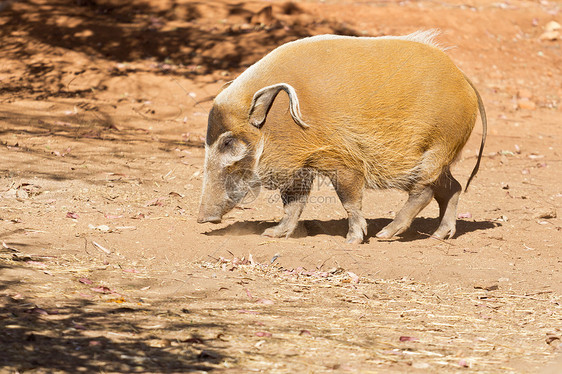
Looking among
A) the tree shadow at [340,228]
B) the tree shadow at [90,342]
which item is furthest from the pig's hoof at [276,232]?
the tree shadow at [90,342]

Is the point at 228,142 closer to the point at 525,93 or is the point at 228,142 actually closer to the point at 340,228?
the point at 340,228

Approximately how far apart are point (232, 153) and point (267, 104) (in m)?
0.51

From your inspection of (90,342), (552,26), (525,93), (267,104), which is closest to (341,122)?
(267,104)

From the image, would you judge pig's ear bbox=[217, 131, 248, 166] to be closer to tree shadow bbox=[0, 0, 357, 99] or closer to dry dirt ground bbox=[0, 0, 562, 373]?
dry dirt ground bbox=[0, 0, 562, 373]

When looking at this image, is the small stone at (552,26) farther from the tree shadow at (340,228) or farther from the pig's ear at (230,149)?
the pig's ear at (230,149)

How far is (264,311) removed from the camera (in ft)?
13.1

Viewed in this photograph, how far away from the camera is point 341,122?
5.48m

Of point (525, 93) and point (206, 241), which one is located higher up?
point (206, 241)

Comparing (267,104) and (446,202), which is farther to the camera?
(446,202)

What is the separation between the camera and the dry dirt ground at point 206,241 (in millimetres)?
3389

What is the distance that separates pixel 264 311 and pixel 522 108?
355 inches

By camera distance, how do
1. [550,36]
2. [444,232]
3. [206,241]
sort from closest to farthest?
1. [206,241]
2. [444,232]
3. [550,36]

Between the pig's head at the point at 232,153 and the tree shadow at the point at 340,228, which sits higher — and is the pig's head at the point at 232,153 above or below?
above

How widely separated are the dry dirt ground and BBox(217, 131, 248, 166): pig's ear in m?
0.67
